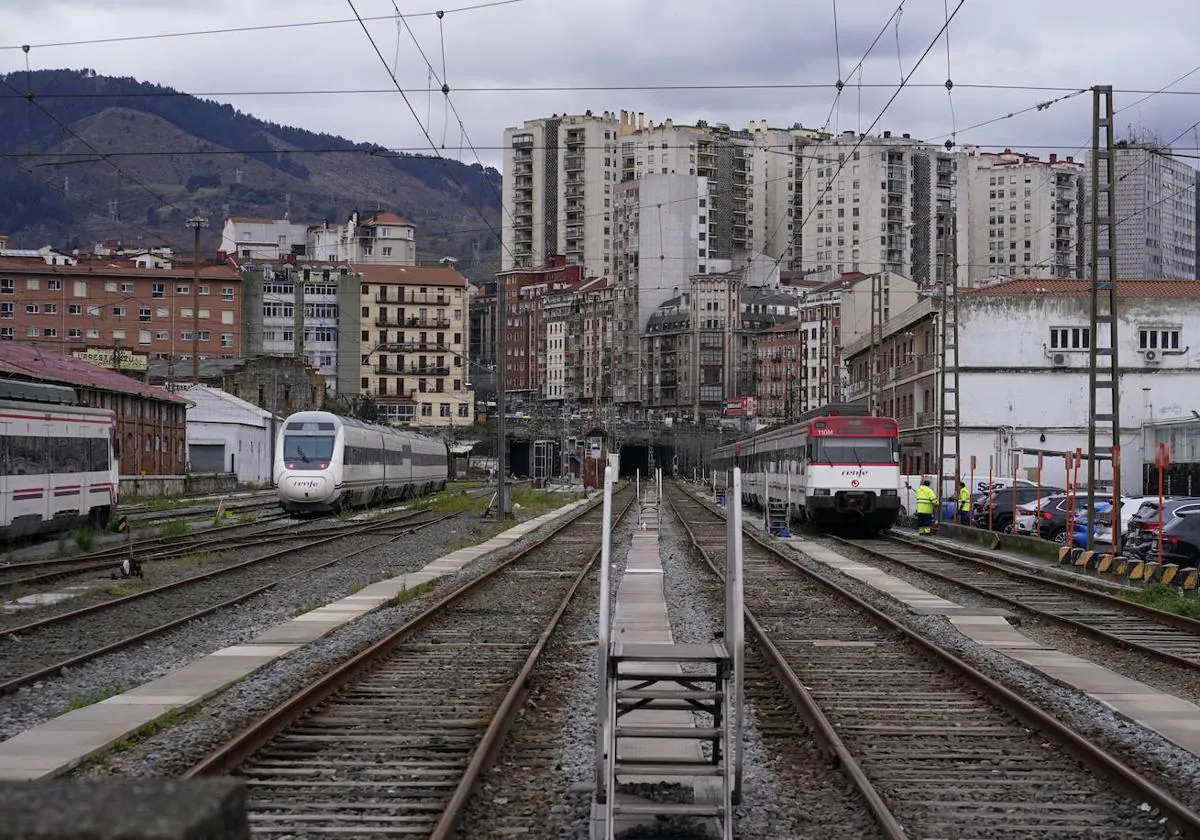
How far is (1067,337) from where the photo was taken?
70.7m

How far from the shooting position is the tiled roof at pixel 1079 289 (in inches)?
2785

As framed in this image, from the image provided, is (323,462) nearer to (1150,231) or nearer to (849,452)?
(849,452)

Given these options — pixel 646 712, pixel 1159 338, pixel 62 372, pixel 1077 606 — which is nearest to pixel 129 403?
pixel 62 372

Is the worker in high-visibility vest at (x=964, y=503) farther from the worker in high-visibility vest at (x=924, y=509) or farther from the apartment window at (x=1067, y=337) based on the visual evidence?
the apartment window at (x=1067, y=337)

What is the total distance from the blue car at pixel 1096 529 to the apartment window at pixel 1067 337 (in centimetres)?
3205

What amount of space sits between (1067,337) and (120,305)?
92836 mm

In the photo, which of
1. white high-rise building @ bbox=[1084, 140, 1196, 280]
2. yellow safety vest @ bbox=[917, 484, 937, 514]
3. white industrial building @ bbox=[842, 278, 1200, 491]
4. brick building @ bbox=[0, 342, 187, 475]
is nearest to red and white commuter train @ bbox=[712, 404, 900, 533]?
yellow safety vest @ bbox=[917, 484, 937, 514]

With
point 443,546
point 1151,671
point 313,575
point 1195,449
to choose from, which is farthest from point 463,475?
point 1151,671

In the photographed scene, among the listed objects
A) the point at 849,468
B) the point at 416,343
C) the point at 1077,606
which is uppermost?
the point at 416,343

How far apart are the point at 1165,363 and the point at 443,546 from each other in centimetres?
4625

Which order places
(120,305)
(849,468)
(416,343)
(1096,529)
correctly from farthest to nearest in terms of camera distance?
1. (416,343)
2. (120,305)
3. (849,468)
4. (1096,529)

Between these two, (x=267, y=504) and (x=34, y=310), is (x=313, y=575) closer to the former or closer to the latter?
(x=267, y=504)

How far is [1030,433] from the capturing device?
231ft

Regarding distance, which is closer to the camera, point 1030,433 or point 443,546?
point 443,546
